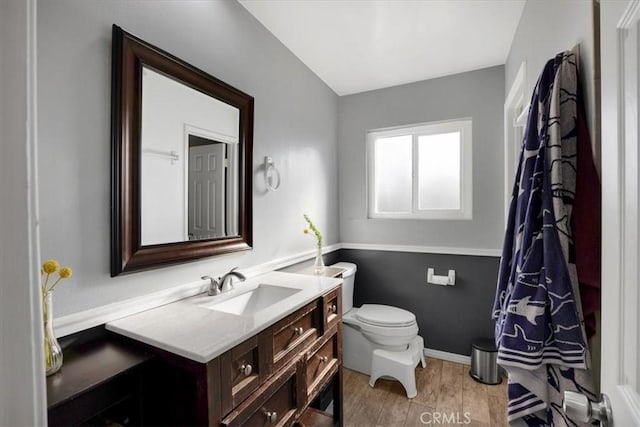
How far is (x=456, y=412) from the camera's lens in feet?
6.07

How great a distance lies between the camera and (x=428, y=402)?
1.95 meters

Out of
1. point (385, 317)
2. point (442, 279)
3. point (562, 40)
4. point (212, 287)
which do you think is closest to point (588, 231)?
point (562, 40)

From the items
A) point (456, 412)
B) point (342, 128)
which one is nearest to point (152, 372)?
point (456, 412)

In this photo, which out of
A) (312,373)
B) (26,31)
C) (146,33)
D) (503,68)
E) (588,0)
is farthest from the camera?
(503,68)

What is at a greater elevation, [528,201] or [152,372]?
[528,201]

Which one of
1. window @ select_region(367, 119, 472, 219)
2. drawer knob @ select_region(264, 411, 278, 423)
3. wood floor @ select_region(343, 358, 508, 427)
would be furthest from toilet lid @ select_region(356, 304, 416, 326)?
drawer knob @ select_region(264, 411, 278, 423)

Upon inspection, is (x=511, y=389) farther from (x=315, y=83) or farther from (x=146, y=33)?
(x=315, y=83)

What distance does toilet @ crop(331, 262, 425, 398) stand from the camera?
6.77ft

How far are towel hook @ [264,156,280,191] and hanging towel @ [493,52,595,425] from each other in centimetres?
133

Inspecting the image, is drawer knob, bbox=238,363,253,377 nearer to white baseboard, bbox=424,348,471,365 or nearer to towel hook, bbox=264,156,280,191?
towel hook, bbox=264,156,280,191

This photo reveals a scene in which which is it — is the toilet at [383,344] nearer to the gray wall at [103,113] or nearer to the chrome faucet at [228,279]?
the gray wall at [103,113]

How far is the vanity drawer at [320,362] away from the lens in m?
1.27

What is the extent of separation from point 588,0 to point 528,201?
0.58 meters

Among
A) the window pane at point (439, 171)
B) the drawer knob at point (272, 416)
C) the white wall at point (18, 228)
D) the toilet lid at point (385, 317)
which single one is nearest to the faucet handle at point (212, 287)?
the drawer knob at point (272, 416)
